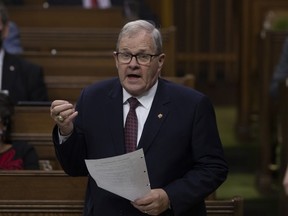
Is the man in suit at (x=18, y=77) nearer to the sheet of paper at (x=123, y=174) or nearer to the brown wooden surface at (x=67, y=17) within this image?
the brown wooden surface at (x=67, y=17)

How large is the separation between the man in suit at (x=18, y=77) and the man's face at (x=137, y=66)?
3.26 metres

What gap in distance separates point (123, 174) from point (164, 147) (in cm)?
21

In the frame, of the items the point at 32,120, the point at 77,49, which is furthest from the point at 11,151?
the point at 77,49

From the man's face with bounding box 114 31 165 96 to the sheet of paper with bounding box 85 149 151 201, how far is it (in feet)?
0.92

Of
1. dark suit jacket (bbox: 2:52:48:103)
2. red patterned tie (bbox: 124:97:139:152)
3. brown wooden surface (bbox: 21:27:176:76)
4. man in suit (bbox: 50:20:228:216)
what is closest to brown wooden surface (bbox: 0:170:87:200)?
man in suit (bbox: 50:20:228:216)

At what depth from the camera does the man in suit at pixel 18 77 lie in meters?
6.99

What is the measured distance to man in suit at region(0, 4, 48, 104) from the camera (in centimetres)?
699

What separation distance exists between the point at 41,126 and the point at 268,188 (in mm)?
2419

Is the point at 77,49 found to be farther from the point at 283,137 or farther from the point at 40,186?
the point at 40,186

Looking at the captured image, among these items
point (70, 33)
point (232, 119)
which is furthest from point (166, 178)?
point (232, 119)

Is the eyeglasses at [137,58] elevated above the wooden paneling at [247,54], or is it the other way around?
the eyeglasses at [137,58]

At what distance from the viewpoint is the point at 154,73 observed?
3.79m

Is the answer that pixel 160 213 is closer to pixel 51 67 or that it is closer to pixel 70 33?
pixel 51 67

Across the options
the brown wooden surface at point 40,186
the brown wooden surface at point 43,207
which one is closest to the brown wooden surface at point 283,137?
the brown wooden surface at point 40,186
